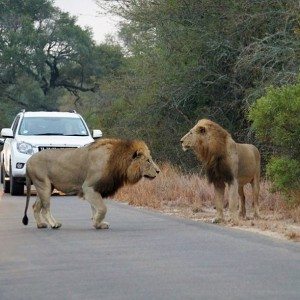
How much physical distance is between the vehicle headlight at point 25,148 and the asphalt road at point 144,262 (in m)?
7.32

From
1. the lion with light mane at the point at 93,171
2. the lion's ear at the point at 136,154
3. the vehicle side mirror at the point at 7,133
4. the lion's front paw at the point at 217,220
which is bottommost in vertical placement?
the lion's front paw at the point at 217,220

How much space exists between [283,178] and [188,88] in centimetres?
1040

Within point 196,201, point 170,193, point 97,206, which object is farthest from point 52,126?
point 97,206

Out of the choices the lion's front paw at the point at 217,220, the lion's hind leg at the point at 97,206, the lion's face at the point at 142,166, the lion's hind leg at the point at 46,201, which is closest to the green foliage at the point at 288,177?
the lion's front paw at the point at 217,220

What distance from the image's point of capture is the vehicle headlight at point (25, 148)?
25734 millimetres

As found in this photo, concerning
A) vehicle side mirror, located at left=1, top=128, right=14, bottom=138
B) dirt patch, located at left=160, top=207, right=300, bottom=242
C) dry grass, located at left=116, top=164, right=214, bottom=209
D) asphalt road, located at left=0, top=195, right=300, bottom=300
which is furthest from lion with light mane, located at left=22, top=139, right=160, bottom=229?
vehicle side mirror, located at left=1, top=128, right=14, bottom=138

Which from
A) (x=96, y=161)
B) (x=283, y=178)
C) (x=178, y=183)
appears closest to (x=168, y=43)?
(x=178, y=183)

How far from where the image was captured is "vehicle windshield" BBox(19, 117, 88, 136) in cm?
2653

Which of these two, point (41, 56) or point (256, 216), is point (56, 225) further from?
point (41, 56)

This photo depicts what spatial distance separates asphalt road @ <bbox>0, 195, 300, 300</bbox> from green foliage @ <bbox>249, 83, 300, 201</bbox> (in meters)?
2.11

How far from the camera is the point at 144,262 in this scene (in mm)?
12445

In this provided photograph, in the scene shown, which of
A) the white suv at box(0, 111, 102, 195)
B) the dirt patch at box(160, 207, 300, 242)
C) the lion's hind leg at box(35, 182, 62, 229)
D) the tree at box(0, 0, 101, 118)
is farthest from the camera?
the tree at box(0, 0, 101, 118)

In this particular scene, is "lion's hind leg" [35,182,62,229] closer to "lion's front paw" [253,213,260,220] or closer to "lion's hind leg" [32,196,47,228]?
"lion's hind leg" [32,196,47,228]

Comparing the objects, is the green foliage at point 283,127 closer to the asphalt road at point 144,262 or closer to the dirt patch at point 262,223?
the dirt patch at point 262,223
